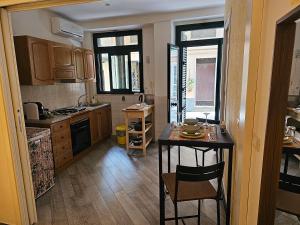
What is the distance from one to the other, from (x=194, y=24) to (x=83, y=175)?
3625mm

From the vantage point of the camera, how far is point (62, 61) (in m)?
3.62

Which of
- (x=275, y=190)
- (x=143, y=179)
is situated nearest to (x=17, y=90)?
(x=143, y=179)

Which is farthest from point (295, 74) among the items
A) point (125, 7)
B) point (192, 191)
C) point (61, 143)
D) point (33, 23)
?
point (33, 23)

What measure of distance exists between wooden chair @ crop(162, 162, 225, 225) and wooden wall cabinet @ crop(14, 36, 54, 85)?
2.46 metres

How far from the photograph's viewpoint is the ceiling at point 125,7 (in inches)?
139

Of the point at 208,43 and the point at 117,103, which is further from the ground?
the point at 208,43

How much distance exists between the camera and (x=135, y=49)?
4.79 metres

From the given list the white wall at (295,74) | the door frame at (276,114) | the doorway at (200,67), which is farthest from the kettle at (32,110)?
the white wall at (295,74)

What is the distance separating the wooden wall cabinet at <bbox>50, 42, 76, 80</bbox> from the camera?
3453 mm

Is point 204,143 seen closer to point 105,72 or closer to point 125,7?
point 125,7

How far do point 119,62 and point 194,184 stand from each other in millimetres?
3795

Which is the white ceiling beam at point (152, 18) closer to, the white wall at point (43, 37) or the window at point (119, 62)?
the window at point (119, 62)

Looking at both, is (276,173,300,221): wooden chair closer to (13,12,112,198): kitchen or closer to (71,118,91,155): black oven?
(13,12,112,198): kitchen

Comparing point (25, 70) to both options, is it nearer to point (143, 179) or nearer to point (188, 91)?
point (143, 179)
